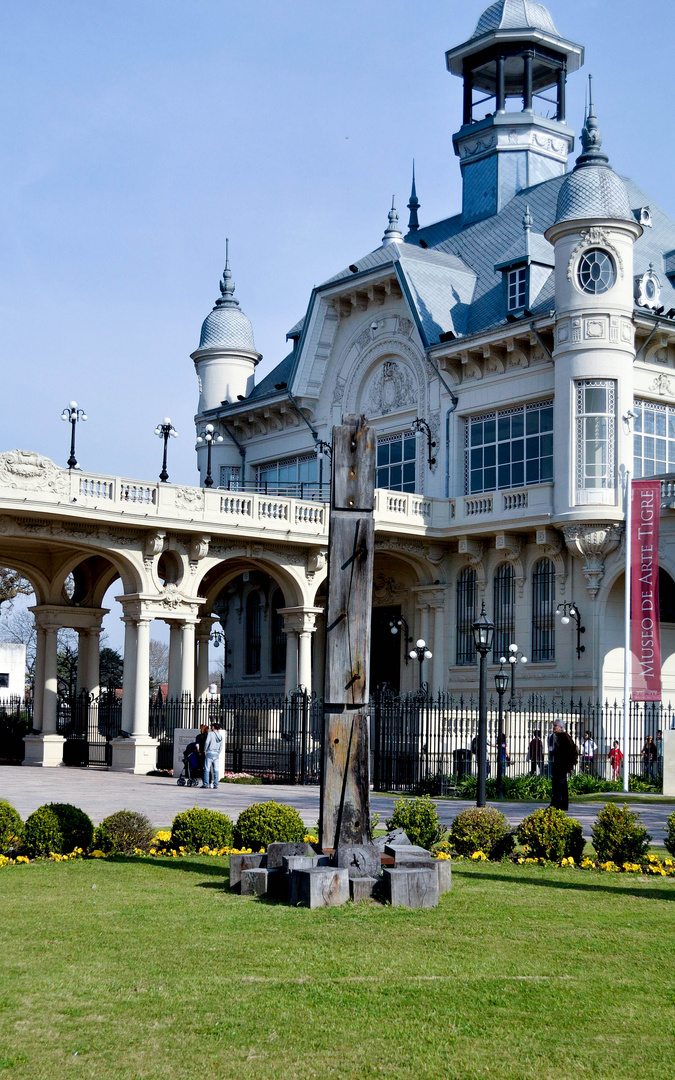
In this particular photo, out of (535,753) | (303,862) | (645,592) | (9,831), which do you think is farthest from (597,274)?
(303,862)

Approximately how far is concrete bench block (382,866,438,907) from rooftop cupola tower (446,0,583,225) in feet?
125

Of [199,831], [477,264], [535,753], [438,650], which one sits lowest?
[199,831]

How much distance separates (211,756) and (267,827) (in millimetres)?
14890

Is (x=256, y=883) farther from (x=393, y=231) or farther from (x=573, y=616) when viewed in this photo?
(x=393, y=231)

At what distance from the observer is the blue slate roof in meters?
41.0

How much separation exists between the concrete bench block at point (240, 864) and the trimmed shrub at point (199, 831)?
111 inches

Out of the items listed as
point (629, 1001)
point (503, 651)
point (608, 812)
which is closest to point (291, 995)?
point (629, 1001)

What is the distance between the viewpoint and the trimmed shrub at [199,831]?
1515 cm

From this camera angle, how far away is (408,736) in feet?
100

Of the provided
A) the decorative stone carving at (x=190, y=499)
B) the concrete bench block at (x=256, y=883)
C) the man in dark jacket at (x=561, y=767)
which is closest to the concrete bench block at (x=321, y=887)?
the concrete bench block at (x=256, y=883)

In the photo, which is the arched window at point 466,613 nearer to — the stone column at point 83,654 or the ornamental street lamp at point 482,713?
the stone column at point 83,654

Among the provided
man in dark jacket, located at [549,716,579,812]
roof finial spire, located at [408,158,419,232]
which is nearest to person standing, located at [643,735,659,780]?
man in dark jacket, located at [549,716,579,812]

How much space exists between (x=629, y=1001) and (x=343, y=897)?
387cm

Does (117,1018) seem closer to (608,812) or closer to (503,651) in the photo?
(608,812)
